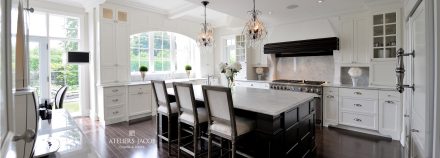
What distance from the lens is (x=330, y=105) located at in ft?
14.0

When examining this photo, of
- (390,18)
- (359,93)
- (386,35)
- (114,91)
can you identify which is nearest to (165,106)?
(114,91)

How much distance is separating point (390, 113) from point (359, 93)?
22.1 inches

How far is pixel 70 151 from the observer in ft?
4.46

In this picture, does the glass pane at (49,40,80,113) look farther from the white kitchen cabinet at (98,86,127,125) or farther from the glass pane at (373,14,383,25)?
the glass pane at (373,14,383,25)

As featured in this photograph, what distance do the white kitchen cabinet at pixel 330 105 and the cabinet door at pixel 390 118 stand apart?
2.36 ft

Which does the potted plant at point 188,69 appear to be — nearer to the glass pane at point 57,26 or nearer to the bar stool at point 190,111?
the glass pane at point 57,26

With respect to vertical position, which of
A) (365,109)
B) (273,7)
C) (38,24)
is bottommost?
(365,109)

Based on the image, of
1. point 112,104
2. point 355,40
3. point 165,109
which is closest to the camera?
point 165,109

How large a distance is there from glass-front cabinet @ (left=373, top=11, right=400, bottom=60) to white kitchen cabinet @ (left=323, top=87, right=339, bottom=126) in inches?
38.4

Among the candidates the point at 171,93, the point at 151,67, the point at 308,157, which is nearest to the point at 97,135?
the point at 171,93

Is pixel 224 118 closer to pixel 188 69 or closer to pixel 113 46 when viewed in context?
pixel 113 46

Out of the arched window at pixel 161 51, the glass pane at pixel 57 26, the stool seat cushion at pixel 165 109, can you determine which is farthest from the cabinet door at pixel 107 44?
the stool seat cushion at pixel 165 109

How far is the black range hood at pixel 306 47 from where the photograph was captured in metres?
4.32

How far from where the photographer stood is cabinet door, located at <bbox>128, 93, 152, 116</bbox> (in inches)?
191
